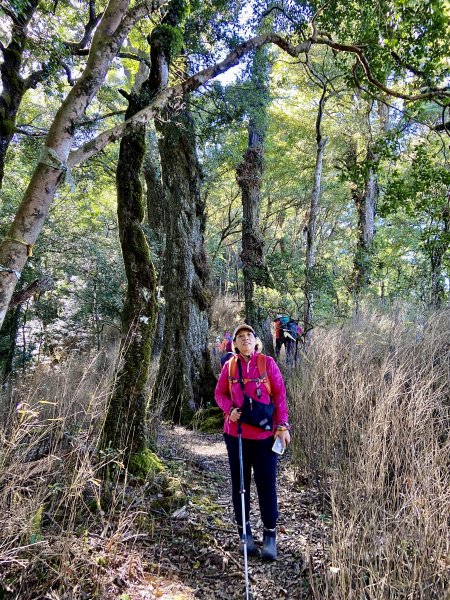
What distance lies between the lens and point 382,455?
2.67 metres

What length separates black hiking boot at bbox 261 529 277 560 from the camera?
2785mm

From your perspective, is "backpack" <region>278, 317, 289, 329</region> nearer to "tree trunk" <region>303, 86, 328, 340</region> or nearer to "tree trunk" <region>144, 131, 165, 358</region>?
"tree trunk" <region>303, 86, 328, 340</region>

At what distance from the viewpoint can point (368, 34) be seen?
4.46 meters

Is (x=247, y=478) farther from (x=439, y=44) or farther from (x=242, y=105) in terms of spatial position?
(x=242, y=105)

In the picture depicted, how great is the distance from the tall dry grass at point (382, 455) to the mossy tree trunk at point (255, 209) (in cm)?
159

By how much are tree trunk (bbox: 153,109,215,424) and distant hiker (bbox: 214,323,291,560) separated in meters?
3.91

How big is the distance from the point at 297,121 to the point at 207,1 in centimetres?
820

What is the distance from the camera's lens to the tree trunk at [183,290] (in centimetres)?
681

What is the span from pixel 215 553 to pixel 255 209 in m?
7.27

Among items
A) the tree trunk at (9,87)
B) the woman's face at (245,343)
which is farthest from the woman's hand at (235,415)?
the tree trunk at (9,87)

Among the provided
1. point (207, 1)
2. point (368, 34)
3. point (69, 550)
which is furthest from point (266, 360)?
point (207, 1)

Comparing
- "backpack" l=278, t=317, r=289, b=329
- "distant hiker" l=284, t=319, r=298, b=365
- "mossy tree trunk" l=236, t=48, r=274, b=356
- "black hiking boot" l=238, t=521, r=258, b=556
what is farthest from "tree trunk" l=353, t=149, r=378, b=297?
"black hiking boot" l=238, t=521, r=258, b=556

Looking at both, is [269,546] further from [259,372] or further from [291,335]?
[291,335]

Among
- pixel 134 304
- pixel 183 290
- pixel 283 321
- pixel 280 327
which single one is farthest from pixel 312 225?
pixel 134 304
